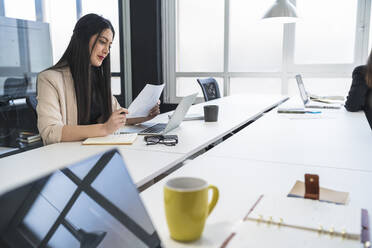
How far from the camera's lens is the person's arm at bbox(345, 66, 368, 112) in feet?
8.25

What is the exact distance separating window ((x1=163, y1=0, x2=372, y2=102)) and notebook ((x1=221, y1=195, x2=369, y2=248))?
364 cm

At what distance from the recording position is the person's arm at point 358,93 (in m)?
2.52

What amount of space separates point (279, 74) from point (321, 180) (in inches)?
146

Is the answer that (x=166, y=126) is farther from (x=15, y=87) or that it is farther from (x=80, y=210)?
(x=15, y=87)

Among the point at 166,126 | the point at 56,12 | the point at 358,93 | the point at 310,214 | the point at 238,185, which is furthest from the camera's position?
the point at 56,12

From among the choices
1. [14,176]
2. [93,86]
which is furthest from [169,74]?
[14,176]

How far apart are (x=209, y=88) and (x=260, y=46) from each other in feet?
3.93

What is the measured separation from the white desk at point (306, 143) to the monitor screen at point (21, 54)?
230cm

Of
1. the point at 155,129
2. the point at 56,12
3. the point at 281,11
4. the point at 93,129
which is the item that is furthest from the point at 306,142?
the point at 56,12

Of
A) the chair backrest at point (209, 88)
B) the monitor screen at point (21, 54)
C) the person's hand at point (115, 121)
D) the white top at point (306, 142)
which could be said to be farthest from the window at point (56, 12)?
the white top at point (306, 142)

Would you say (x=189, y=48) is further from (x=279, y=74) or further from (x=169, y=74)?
(x=279, y=74)

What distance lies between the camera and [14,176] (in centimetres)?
110

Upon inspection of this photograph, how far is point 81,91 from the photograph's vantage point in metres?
1.86

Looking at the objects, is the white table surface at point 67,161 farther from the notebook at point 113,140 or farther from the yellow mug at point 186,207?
the yellow mug at point 186,207
